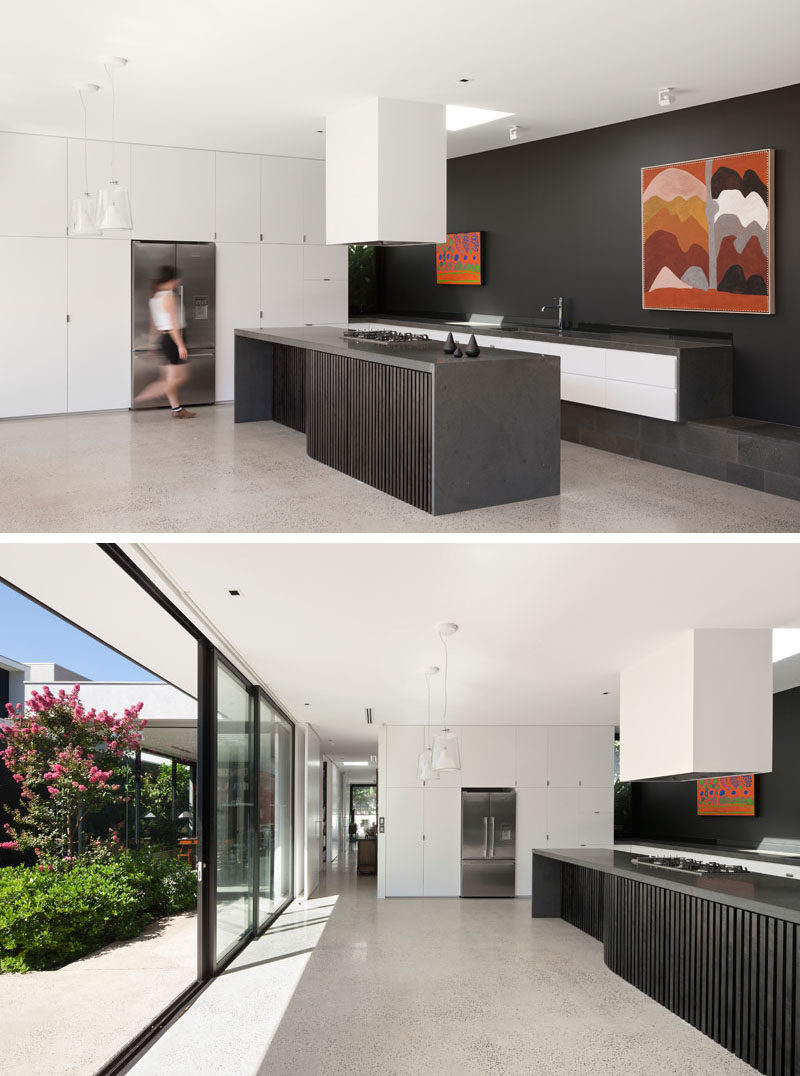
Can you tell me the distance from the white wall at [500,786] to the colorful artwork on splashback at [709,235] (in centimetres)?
582

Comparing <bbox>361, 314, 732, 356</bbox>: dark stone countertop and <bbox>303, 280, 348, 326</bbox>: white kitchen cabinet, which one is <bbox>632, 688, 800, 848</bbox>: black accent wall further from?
<bbox>303, 280, 348, 326</bbox>: white kitchen cabinet

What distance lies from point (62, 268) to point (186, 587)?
5.28 m

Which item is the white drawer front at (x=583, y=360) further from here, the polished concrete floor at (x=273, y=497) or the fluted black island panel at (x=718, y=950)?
the fluted black island panel at (x=718, y=950)

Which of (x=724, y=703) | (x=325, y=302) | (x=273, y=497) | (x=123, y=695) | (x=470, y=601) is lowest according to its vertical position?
(x=123, y=695)

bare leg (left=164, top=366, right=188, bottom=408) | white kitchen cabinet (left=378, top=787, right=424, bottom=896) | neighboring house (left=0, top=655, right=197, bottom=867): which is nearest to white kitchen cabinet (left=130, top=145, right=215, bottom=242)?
bare leg (left=164, top=366, right=188, bottom=408)

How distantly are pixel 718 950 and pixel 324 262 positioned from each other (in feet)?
25.8

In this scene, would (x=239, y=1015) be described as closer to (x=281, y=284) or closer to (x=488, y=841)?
(x=488, y=841)

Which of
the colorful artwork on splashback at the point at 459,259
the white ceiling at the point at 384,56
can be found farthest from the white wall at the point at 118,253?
the colorful artwork on splashback at the point at 459,259

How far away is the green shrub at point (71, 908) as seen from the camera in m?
6.63

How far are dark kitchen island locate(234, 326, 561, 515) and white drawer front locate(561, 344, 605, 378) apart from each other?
1566mm

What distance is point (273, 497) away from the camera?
18.6ft

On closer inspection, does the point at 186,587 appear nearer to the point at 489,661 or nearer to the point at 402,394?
the point at 402,394

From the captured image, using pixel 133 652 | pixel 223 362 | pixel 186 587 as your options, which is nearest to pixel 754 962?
pixel 186 587

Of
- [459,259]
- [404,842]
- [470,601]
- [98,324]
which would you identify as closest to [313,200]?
[459,259]
